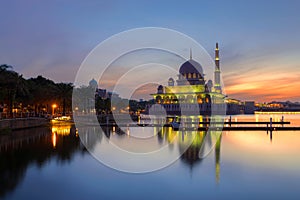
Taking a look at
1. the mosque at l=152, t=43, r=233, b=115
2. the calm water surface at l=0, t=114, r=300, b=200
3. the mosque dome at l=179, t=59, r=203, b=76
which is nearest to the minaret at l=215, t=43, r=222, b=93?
the mosque at l=152, t=43, r=233, b=115

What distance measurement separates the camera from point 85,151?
2484cm

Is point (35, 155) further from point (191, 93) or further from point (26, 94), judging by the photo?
point (191, 93)

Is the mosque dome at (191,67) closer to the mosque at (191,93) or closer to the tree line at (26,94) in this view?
the mosque at (191,93)

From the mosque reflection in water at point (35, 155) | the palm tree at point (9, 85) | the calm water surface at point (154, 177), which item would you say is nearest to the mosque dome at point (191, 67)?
the palm tree at point (9, 85)

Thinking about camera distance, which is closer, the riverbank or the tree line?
the riverbank

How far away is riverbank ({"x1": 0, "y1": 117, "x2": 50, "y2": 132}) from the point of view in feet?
112

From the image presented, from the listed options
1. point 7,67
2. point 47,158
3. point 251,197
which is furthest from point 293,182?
point 7,67

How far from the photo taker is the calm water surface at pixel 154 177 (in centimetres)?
1348

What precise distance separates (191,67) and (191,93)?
35.6 feet

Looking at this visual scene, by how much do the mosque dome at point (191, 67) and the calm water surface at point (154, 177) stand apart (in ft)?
377

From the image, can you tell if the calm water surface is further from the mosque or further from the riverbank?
the mosque

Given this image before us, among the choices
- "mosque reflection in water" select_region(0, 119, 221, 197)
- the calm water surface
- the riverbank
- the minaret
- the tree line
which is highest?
the minaret

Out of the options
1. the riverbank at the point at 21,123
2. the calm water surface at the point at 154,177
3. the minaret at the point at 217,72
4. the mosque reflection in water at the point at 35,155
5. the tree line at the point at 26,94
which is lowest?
the calm water surface at the point at 154,177

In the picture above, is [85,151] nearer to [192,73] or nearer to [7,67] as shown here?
[7,67]
